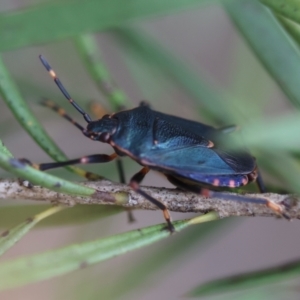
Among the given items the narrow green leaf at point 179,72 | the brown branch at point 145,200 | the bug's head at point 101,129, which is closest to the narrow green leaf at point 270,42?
the brown branch at point 145,200

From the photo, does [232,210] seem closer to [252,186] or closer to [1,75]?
[252,186]

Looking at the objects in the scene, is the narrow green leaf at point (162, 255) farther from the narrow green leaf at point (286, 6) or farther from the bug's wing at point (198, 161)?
the narrow green leaf at point (286, 6)

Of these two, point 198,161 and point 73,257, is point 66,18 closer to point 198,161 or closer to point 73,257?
point 73,257

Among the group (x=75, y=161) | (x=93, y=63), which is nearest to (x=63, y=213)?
(x=75, y=161)


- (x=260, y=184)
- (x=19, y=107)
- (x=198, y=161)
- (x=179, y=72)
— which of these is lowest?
(x=260, y=184)

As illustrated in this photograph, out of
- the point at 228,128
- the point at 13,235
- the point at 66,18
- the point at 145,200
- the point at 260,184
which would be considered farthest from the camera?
the point at 228,128

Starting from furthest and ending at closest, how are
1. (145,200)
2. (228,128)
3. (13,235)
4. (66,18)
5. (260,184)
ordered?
(228,128) < (260,184) < (145,200) < (13,235) < (66,18)

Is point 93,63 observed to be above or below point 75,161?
above
